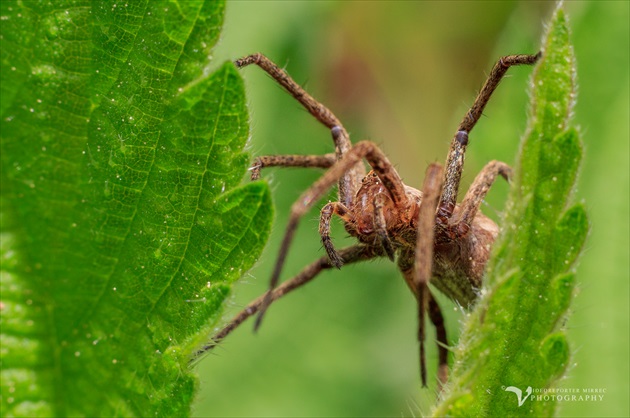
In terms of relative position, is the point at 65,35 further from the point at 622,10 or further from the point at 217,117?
the point at 622,10

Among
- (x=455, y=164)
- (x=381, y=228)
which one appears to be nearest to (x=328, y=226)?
(x=381, y=228)

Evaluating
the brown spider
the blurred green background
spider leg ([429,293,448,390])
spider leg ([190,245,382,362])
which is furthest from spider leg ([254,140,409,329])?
the blurred green background

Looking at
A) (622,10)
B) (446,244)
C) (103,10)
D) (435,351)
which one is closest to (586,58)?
(622,10)

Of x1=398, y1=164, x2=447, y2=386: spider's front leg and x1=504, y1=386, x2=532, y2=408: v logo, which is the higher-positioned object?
x1=398, y1=164, x2=447, y2=386: spider's front leg

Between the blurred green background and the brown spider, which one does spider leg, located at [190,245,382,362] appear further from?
the blurred green background

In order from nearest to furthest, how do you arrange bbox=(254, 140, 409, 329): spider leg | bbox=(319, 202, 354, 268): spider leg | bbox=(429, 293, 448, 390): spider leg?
bbox=(254, 140, 409, 329): spider leg < bbox=(319, 202, 354, 268): spider leg < bbox=(429, 293, 448, 390): spider leg

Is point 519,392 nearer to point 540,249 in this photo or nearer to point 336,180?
point 540,249
